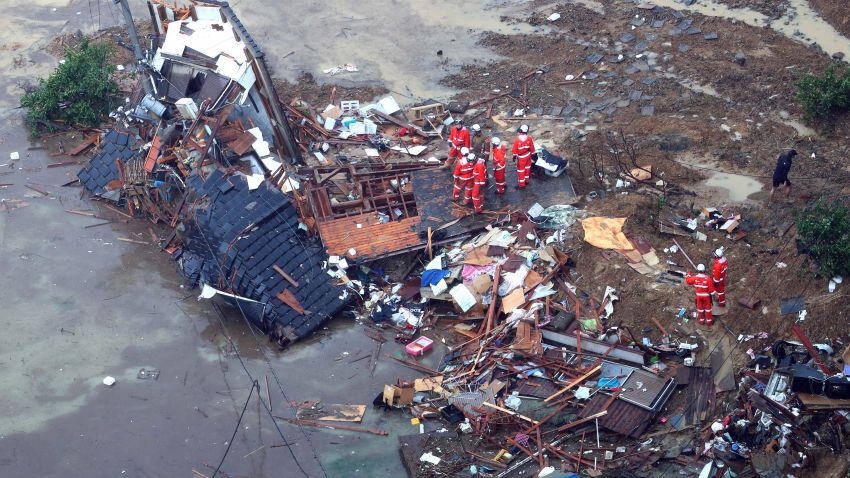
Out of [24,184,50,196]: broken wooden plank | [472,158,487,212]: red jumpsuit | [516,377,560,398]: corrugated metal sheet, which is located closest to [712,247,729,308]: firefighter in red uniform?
[516,377,560,398]: corrugated metal sheet

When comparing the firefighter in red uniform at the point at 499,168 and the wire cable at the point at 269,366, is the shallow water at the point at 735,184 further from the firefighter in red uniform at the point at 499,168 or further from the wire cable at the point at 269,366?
the wire cable at the point at 269,366

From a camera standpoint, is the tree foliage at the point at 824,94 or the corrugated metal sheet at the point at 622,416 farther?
the tree foliage at the point at 824,94

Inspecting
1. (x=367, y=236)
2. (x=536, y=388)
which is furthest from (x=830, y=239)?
(x=367, y=236)

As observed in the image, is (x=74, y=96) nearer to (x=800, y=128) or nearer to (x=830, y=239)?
(x=800, y=128)

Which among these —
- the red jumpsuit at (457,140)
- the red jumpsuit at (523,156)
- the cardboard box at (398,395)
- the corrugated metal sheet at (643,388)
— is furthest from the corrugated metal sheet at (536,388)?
the red jumpsuit at (457,140)

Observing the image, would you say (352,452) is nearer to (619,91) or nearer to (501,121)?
(501,121)
